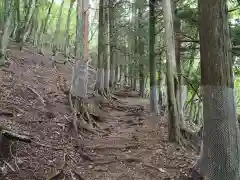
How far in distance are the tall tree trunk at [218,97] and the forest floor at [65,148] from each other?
62.5 inches

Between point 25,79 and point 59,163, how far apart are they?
276 inches

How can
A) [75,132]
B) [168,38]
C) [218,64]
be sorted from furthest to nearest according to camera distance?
[168,38]
[75,132]
[218,64]

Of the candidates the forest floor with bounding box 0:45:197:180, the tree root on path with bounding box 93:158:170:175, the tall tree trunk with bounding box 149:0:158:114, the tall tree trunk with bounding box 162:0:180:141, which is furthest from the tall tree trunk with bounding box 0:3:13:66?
the tree root on path with bounding box 93:158:170:175

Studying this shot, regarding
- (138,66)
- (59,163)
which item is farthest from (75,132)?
(138,66)

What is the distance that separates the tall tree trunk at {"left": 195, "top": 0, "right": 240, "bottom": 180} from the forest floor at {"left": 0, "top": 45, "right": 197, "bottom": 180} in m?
1.59

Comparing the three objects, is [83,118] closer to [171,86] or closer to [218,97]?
[171,86]

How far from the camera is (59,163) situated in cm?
648

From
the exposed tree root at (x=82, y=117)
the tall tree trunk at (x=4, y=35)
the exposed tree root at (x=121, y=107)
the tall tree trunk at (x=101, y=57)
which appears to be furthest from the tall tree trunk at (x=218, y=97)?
the tall tree trunk at (x=101, y=57)

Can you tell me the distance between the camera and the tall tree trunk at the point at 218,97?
5395 mm

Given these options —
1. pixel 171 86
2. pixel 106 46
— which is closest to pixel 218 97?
pixel 171 86

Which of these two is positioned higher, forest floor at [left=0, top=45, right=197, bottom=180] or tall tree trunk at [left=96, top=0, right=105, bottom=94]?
tall tree trunk at [left=96, top=0, right=105, bottom=94]

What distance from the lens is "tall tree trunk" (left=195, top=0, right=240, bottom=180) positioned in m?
5.39

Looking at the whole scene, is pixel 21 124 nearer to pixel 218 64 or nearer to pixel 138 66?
pixel 218 64

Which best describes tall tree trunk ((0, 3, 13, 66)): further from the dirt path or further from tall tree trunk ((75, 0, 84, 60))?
the dirt path
